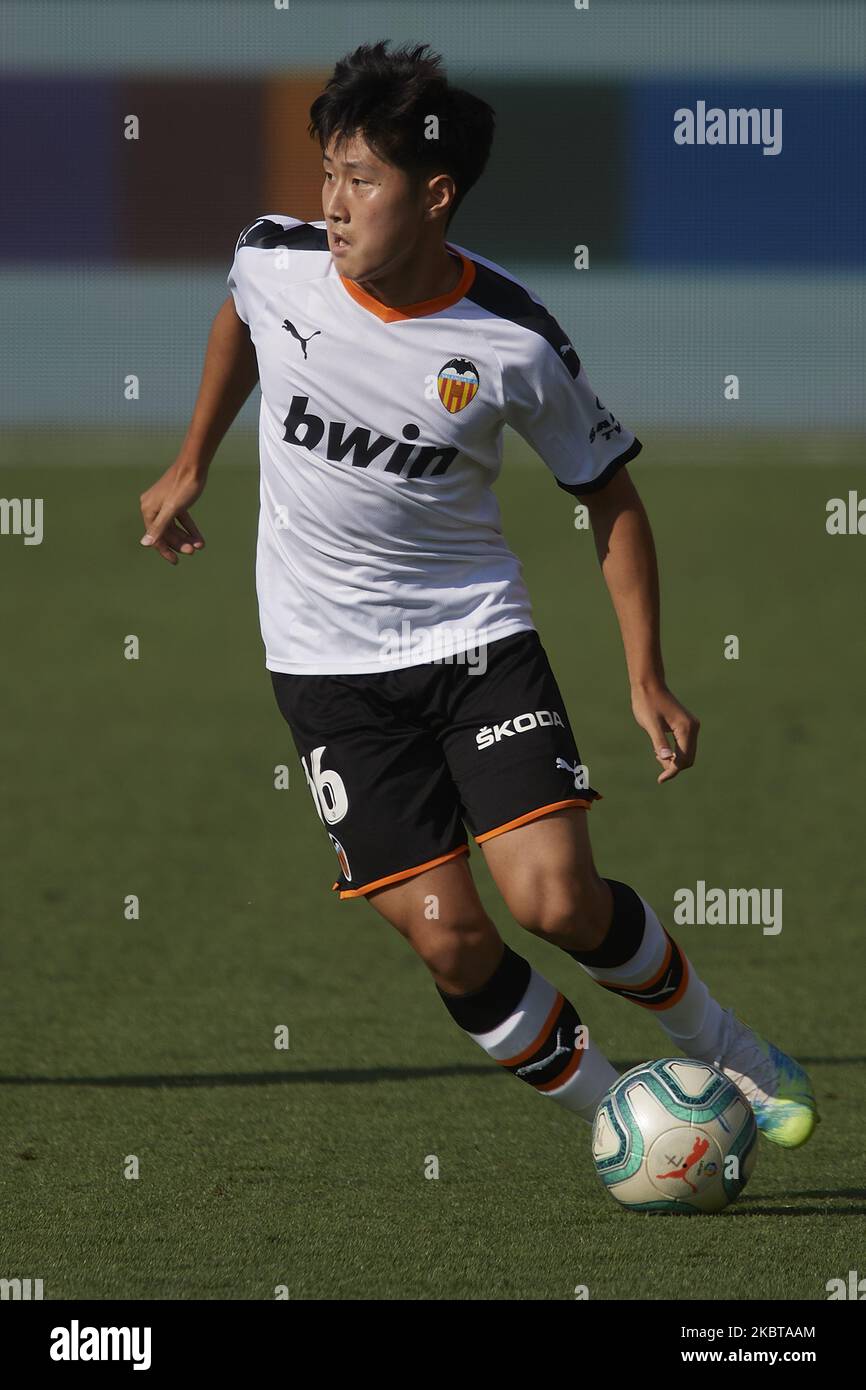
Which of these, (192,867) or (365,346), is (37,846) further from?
(365,346)

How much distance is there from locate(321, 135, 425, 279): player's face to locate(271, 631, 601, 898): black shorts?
2.32ft

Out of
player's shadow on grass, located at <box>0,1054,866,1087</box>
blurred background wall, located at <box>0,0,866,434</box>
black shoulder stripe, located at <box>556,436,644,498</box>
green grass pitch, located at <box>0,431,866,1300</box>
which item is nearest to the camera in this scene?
green grass pitch, located at <box>0,431,866,1300</box>

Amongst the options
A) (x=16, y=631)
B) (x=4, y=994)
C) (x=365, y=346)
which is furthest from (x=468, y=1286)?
(x=16, y=631)

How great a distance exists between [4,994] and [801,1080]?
231 cm

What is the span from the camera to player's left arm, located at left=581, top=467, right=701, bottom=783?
3.64m

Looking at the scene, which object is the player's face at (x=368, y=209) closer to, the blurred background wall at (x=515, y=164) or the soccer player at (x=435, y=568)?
the soccer player at (x=435, y=568)

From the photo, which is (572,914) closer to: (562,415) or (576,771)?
(576,771)

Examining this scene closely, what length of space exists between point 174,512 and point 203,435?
0.19 m

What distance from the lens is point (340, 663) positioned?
3734 millimetres

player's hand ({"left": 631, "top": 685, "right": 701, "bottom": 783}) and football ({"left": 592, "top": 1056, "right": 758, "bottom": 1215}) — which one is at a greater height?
player's hand ({"left": 631, "top": 685, "right": 701, "bottom": 783})

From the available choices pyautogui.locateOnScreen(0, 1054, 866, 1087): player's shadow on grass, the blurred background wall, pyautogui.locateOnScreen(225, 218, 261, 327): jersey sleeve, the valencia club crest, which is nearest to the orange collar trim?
the valencia club crest

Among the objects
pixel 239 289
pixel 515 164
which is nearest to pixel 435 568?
pixel 239 289

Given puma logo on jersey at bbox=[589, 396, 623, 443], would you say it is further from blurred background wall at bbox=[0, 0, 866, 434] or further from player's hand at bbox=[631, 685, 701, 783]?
blurred background wall at bbox=[0, 0, 866, 434]

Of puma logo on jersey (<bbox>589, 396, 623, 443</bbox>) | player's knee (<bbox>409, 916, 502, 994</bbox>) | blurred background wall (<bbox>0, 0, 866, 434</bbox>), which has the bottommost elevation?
player's knee (<bbox>409, 916, 502, 994</bbox>)
